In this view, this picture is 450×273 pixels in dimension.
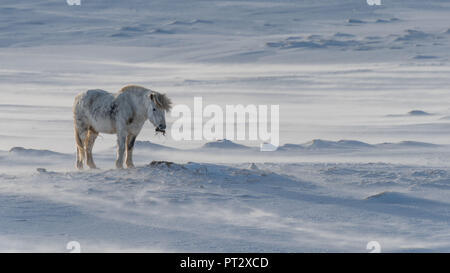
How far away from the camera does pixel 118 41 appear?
29.3 meters

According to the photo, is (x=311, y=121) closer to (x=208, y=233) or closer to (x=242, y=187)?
(x=242, y=187)

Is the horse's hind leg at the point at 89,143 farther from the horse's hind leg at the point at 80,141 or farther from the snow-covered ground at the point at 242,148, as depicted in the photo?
the snow-covered ground at the point at 242,148

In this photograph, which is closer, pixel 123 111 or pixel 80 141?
pixel 123 111

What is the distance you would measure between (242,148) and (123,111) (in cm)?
307

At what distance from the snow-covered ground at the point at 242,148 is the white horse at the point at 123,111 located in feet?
1.08

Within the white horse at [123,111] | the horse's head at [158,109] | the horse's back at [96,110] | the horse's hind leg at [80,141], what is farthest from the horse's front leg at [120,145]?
the horse's hind leg at [80,141]

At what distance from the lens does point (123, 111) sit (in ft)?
25.3

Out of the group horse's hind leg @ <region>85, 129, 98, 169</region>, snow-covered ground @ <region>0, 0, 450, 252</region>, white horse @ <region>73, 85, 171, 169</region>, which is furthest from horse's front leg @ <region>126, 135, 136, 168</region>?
horse's hind leg @ <region>85, 129, 98, 169</region>

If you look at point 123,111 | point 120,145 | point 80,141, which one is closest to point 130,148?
point 120,145

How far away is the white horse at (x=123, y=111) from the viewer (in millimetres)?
7543

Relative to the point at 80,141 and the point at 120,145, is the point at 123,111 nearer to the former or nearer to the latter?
the point at 120,145

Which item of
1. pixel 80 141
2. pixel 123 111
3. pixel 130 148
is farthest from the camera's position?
pixel 80 141
